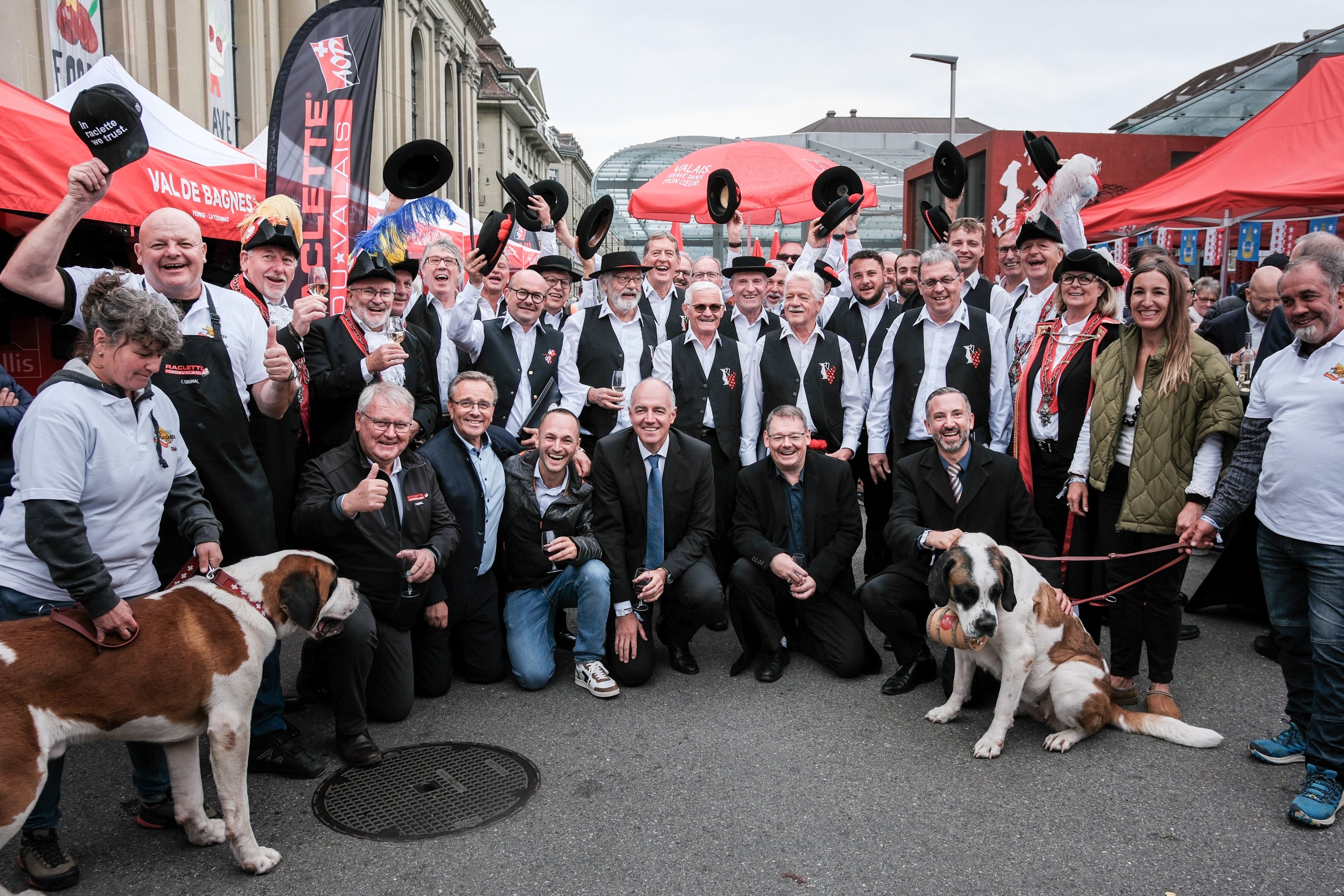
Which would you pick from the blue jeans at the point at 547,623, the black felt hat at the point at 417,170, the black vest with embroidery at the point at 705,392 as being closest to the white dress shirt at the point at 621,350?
the black vest with embroidery at the point at 705,392

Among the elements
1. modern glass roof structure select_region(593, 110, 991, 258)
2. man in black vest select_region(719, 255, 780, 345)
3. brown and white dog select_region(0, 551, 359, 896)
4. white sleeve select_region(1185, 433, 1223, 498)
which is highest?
modern glass roof structure select_region(593, 110, 991, 258)

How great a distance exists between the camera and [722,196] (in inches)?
307

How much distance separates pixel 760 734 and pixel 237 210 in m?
6.82

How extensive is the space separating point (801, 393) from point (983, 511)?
1.67 metres

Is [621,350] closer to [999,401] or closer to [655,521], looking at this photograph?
[655,521]

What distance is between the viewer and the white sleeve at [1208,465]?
415 centimetres

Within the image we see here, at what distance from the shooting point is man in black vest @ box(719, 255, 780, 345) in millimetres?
6707

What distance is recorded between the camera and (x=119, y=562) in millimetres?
3039

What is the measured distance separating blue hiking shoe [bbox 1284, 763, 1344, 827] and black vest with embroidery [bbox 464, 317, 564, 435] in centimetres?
453

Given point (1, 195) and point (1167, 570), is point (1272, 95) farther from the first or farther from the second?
point (1, 195)

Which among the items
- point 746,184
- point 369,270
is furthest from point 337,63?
point 746,184

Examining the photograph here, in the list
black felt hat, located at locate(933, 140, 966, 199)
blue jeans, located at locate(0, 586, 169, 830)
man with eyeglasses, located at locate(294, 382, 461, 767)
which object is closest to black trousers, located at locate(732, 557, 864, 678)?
man with eyeglasses, located at locate(294, 382, 461, 767)

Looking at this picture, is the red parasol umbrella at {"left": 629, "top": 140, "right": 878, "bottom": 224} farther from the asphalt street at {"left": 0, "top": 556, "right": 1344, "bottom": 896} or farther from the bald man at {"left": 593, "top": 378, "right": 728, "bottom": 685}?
the asphalt street at {"left": 0, "top": 556, "right": 1344, "bottom": 896}

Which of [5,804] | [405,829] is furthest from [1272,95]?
[5,804]
